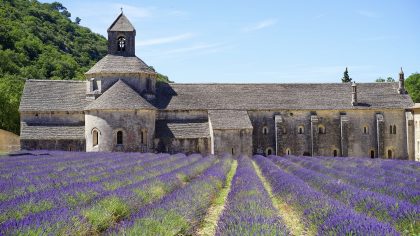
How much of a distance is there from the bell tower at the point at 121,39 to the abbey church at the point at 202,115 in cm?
8

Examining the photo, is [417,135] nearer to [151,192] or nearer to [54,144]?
[54,144]

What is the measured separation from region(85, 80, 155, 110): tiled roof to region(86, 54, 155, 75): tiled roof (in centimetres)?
185

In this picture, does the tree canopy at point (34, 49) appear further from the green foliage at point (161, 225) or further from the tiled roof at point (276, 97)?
the green foliage at point (161, 225)

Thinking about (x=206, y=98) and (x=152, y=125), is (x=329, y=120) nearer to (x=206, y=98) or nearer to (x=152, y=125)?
(x=206, y=98)

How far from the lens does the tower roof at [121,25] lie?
43938 mm

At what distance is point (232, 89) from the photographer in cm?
4534

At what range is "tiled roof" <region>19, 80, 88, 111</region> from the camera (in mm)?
40406

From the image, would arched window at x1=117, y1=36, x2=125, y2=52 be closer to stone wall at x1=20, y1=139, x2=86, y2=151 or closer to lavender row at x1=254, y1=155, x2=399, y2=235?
stone wall at x1=20, y1=139, x2=86, y2=151

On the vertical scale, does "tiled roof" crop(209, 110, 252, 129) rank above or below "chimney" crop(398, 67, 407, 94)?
below

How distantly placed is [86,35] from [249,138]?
69888mm

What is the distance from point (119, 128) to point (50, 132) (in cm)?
569

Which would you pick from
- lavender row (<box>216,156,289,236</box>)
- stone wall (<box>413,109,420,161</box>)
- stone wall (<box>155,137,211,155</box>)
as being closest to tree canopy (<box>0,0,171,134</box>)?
stone wall (<box>155,137,211,155</box>)

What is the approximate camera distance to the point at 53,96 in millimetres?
41625

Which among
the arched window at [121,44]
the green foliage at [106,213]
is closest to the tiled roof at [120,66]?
the arched window at [121,44]
